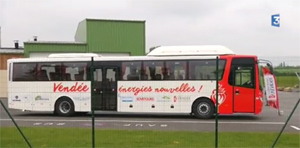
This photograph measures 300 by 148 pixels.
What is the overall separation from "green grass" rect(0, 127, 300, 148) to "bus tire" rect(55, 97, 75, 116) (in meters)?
5.39

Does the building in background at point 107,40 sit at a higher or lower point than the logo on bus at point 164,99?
higher

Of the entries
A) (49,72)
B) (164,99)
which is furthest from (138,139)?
(49,72)

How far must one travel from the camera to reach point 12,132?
11859 mm

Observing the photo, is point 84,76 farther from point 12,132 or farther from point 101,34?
point 101,34

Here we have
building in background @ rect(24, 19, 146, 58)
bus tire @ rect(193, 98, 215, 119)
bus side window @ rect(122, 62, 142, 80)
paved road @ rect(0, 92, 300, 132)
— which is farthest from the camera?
building in background @ rect(24, 19, 146, 58)

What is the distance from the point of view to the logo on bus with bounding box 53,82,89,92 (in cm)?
1736

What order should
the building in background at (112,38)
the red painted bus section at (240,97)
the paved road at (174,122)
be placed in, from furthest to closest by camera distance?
the building in background at (112,38) < the red painted bus section at (240,97) < the paved road at (174,122)

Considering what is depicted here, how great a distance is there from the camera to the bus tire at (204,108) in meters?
16.4

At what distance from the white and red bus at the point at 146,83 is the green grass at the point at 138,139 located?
4658 mm

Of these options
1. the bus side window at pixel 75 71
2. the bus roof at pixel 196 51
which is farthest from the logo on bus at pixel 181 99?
the bus side window at pixel 75 71

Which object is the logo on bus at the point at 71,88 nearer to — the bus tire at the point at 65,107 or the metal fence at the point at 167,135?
the bus tire at the point at 65,107

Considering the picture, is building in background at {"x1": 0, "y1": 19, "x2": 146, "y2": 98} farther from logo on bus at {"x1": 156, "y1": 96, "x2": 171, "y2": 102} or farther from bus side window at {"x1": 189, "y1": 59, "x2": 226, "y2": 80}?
bus side window at {"x1": 189, "y1": 59, "x2": 226, "y2": 80}

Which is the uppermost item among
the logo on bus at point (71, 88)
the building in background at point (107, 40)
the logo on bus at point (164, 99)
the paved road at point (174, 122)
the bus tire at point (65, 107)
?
the building in background at point (107, 40)

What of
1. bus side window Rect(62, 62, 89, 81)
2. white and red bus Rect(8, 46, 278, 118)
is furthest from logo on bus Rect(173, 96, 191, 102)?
bus side window Rect(62, 62, 89, 81)
